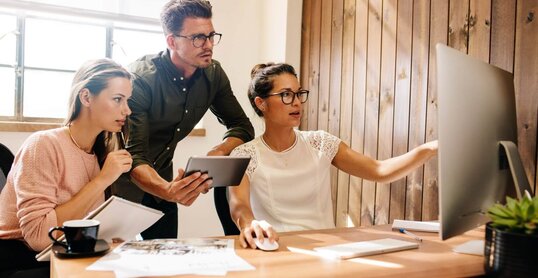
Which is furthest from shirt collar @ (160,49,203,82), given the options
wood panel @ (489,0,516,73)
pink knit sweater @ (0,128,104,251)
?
wood panel @ (489,0,516,73)

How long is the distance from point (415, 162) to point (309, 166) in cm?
38

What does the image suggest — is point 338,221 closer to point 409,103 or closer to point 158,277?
point 409,103

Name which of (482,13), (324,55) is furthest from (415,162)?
(324,55)

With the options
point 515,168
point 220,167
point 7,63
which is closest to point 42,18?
point 7,63

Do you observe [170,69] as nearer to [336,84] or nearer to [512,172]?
[336,84]

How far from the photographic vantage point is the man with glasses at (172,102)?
176 centimetres

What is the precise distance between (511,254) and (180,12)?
4.58 ft

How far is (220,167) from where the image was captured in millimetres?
1315

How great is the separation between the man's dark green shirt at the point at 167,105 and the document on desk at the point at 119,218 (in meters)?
0.59

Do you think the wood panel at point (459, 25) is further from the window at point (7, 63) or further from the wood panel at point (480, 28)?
the window at point (7, 63)

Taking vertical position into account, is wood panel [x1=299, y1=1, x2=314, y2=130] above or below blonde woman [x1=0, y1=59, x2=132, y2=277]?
above

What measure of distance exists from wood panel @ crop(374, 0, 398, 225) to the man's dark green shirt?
0.62 m

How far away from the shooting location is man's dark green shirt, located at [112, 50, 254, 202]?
1804 millimetres

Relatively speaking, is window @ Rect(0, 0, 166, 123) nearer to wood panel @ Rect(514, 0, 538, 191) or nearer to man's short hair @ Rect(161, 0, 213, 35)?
man's short hair @ Rect(161, 0, 213, 35)
